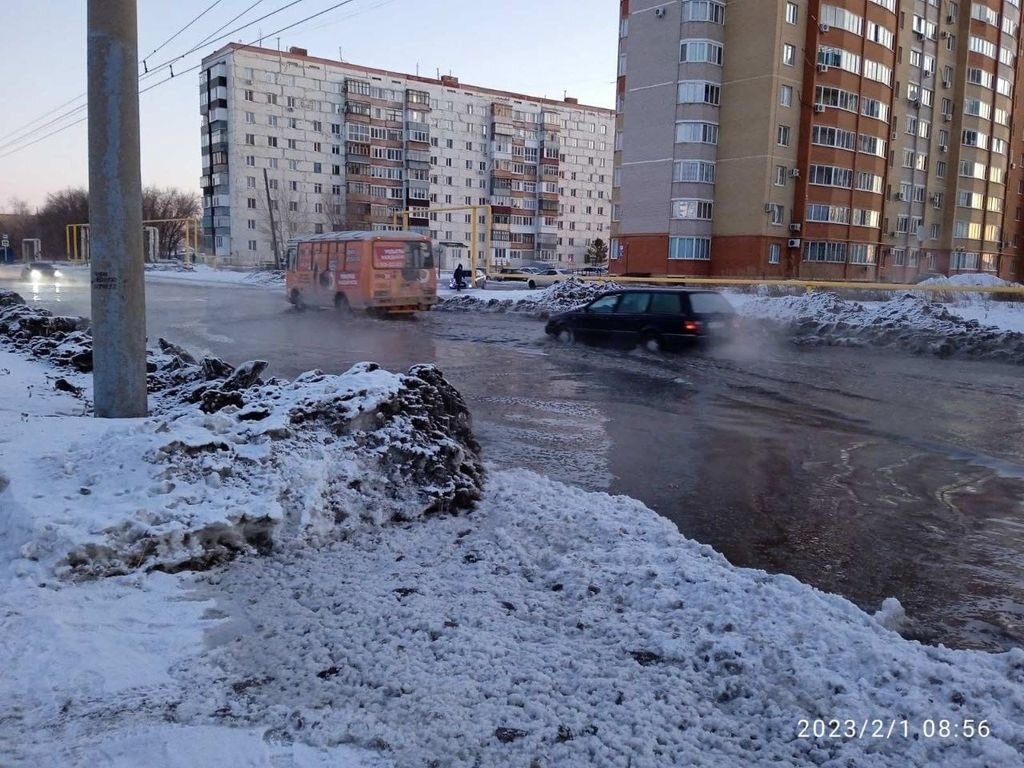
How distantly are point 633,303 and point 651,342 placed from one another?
1.04 meters

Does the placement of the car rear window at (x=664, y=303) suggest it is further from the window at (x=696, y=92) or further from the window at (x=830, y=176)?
the window at (x=830, y=176)

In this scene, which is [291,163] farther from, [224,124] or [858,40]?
[858,40]

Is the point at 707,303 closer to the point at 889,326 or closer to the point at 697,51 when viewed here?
the point at 889,326

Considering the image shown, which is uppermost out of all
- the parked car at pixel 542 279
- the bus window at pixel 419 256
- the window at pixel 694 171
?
the window at pixel 694 171

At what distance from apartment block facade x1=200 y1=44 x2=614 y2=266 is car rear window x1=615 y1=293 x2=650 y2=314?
178ft

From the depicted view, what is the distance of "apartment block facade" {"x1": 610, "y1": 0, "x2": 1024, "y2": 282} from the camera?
157 feet

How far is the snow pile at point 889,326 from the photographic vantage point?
59.0ft

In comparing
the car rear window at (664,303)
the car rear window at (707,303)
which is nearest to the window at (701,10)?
the car rear window at (707,303)

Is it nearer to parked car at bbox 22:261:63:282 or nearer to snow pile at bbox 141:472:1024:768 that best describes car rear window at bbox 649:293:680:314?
snow pile at bbox 141:472:1024:768

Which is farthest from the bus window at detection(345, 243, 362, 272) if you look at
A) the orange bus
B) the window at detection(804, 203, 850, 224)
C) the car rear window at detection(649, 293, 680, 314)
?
the window at detection(804, 203, 850, 224)


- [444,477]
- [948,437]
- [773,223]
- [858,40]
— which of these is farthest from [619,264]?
[444,477]

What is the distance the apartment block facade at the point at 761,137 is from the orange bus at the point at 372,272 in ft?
86.4

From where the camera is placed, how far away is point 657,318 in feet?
55.5

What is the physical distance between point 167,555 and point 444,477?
6.32 feet
